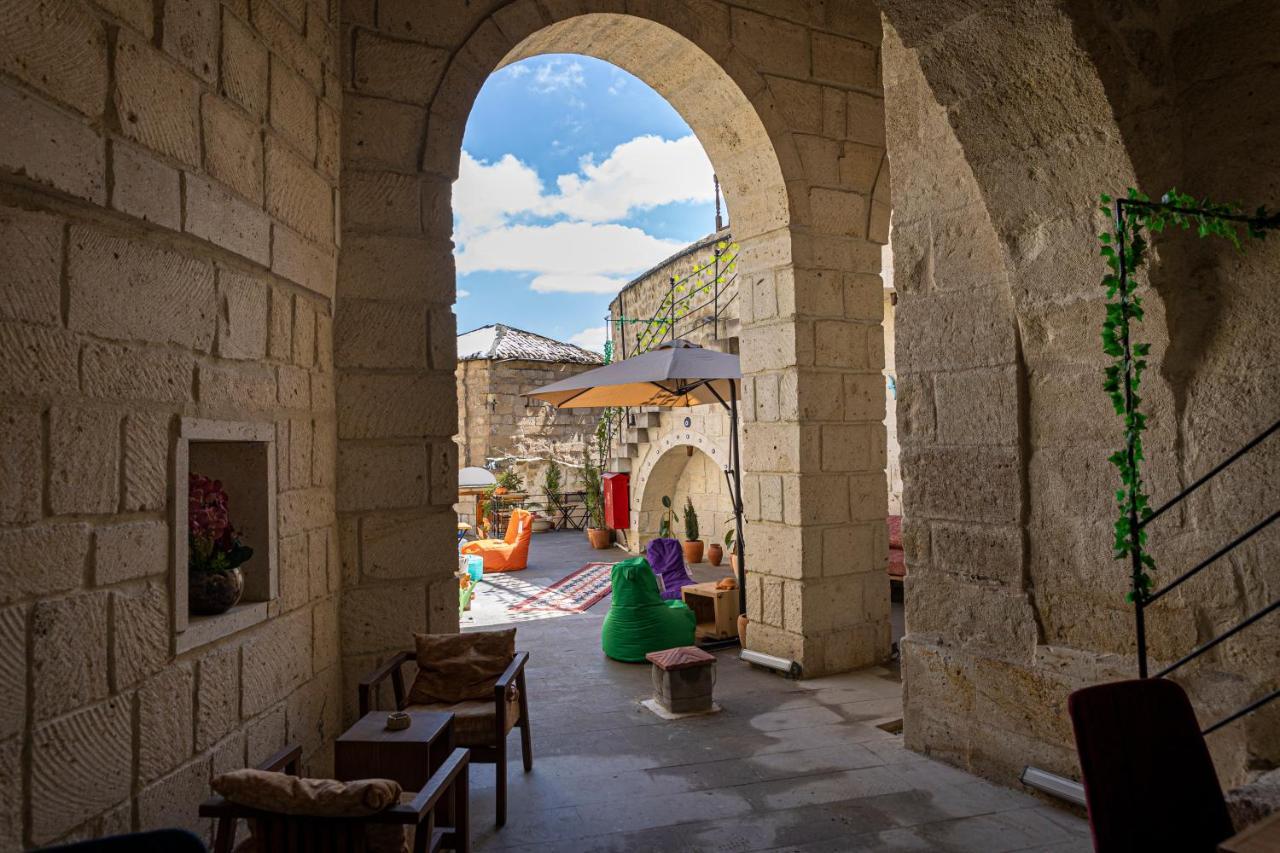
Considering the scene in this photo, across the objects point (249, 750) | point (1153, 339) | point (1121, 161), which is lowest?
point (249, 750)

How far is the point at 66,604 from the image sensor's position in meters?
1.83

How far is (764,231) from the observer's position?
486cm

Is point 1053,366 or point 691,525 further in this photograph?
point 691,525

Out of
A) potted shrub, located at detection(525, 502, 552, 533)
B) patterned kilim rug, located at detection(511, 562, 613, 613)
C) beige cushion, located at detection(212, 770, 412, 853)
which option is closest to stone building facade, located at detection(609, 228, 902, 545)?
patterned kilim rug, located at detection(511, 562, 613, 613)

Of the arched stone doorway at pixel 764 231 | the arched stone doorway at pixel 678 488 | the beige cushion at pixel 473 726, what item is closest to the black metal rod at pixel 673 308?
the arched stone doorway at pixel 678 488

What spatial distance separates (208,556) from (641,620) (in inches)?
118

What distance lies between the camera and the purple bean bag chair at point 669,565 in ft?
21.4

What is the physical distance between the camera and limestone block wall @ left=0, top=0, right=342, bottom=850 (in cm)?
173

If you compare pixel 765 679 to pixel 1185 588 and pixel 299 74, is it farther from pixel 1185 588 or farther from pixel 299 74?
pixel 299 74

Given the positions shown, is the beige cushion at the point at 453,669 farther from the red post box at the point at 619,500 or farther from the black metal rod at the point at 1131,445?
the red post box at the point at 619,500

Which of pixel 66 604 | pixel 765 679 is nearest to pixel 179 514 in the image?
pixel 66 604

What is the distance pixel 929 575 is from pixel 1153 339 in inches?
49.9

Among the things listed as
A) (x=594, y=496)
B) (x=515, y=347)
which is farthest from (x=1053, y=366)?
(x=515, y=347)

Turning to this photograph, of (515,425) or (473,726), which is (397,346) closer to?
(473,726)
